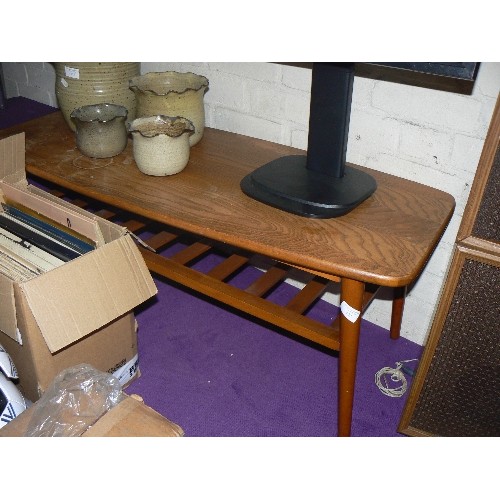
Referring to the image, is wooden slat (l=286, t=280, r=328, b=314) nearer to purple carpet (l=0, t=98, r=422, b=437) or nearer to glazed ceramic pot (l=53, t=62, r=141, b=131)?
purple carpet (l=0, t=98, r=422, b=437)

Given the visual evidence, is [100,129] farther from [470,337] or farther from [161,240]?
[470,337]

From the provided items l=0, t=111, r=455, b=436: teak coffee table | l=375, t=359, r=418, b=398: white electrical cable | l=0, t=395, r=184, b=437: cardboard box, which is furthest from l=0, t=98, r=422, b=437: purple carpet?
l=0, t=395, r=184, b=437: cardboard box

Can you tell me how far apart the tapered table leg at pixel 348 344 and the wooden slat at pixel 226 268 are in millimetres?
410

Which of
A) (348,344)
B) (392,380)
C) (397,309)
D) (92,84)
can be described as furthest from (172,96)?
(392,380)

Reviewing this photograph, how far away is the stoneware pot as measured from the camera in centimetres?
133

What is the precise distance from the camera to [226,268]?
57.0 inches

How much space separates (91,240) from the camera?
48.1 inches

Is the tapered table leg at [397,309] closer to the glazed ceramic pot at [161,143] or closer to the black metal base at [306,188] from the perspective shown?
the black metal base at [306,188]

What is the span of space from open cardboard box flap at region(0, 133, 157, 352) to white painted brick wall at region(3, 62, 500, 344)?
587 millimetres

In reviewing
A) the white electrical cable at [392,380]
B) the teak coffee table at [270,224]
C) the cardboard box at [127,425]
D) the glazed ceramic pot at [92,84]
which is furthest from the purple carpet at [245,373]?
the glazed ceramic pot at [92,84]

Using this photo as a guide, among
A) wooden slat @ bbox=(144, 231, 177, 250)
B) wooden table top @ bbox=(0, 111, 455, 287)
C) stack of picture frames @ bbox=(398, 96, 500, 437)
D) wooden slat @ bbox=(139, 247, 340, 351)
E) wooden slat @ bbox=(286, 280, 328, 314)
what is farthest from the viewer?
wooden slat @ bbox=(144, 231, 177, 250)

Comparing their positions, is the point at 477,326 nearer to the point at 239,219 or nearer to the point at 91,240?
the point at 239,219

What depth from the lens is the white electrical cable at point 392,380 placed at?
1427 millimetres

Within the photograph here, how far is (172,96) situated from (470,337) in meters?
0.89
